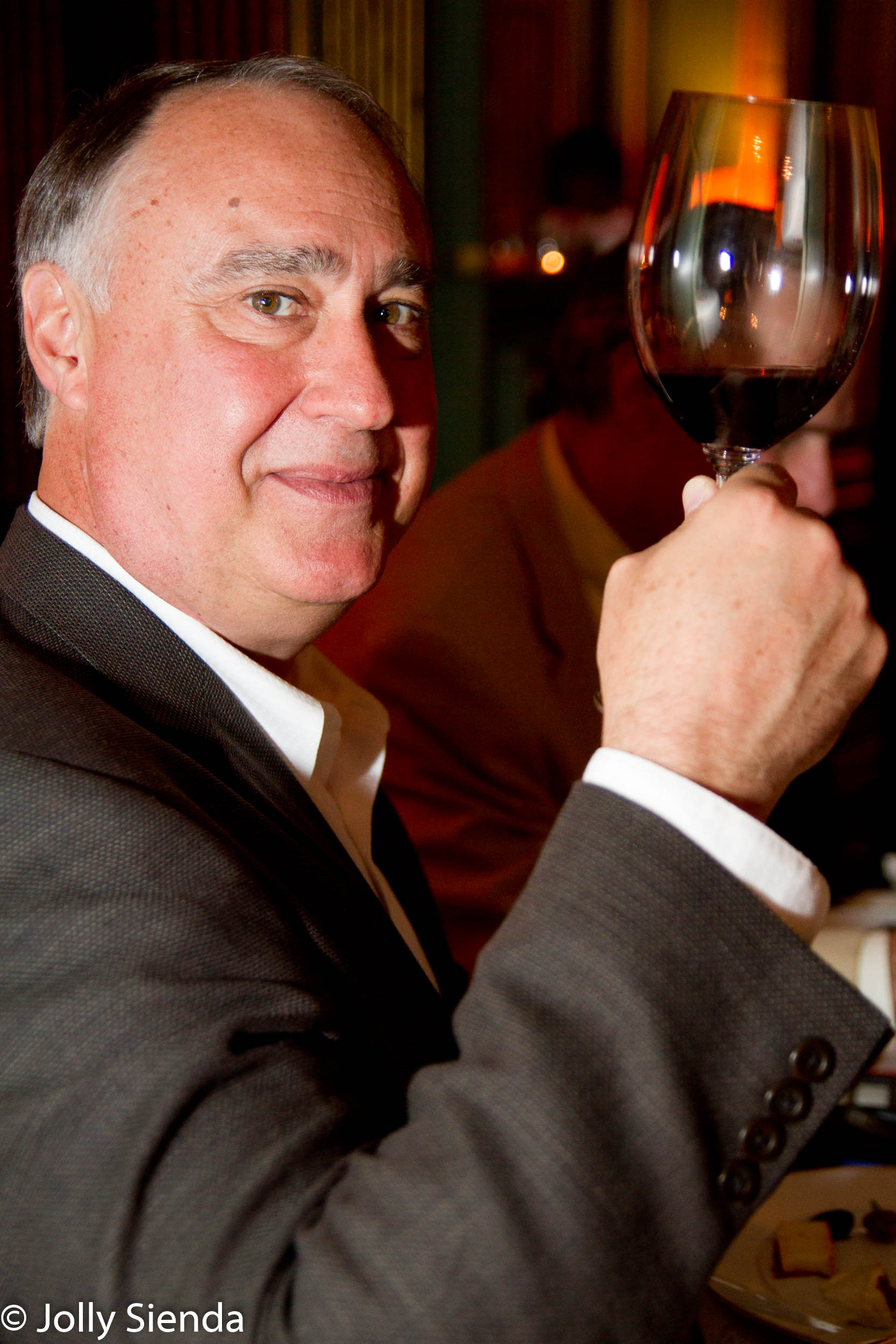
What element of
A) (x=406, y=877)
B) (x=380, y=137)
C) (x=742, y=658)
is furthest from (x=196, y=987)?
(x=380, y=137)

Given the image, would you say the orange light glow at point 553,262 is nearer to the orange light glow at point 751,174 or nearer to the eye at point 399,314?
the eye at point 399,314

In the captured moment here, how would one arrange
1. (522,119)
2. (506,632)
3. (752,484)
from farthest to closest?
(522,119), (506,632), (752,484)

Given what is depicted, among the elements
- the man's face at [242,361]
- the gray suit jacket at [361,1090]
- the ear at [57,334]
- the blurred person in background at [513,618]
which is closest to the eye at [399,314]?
the man's face at [242,361]

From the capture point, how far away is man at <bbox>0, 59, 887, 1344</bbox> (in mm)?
611

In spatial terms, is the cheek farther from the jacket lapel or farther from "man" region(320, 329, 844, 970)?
"man" region(320, 329, 844, 970)

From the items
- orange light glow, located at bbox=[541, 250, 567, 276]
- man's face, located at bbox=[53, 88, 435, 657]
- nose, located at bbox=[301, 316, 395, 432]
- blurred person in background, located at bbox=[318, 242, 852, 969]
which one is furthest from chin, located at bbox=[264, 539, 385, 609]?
orange light glow, located at bbox=[541, 250, 567, 276]

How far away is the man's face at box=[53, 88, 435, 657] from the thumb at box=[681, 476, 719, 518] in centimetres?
29

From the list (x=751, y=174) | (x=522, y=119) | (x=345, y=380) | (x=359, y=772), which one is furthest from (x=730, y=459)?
(x=522, y=119)

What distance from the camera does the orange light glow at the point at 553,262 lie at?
568 centimetres

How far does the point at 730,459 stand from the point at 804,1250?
60cm

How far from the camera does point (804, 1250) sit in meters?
0.95

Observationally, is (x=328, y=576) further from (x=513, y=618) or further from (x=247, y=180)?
(x=513, y=618)

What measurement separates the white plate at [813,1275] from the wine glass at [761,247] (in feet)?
1.85

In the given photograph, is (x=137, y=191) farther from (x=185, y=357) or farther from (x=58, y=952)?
(x=58, y=952)
